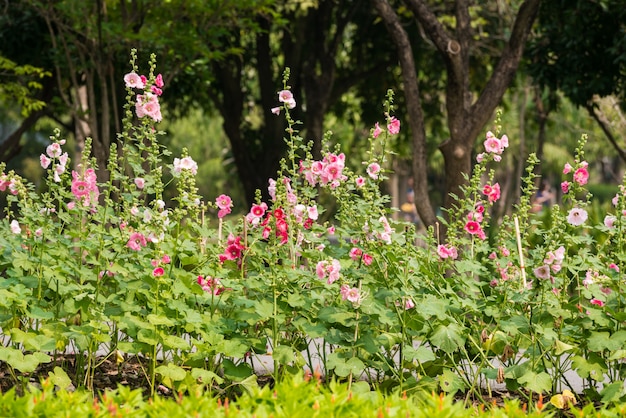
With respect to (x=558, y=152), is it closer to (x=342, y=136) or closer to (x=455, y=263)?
(x=342, y=136)

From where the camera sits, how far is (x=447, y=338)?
15.3 feet

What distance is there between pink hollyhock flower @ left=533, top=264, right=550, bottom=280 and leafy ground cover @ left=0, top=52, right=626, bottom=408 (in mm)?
14

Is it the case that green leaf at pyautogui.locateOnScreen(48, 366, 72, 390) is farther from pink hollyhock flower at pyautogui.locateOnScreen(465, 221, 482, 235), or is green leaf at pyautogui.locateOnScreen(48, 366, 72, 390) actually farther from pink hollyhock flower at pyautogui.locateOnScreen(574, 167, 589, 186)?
pink hollyhock flower at pyautogui.locateOnScreen(574, 167, 589, 186)

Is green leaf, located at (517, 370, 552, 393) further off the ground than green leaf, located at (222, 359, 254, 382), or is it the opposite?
green leaf, located at (222, 359, 254, 382)

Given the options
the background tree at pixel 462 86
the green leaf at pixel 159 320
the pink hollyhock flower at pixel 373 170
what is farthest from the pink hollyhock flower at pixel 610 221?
the background tree at pixel 462 86

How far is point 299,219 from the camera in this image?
5.20 m

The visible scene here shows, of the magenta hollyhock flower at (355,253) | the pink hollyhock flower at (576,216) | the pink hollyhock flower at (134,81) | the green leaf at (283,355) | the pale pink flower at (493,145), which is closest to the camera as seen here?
the green leaf at (283,355)

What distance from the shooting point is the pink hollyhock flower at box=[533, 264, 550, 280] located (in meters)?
4.64

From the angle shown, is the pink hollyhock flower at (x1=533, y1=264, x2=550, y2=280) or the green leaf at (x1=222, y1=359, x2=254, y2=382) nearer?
the pink hollyhock flower at (x1=533, y1=264, x2=550, y2=280)

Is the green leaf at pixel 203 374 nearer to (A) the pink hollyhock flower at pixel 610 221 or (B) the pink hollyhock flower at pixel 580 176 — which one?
(B) the pink hollyhock flower at pixel 580 176

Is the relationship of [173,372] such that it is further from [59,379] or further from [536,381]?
[536,381]

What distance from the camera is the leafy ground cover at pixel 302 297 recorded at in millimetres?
4754

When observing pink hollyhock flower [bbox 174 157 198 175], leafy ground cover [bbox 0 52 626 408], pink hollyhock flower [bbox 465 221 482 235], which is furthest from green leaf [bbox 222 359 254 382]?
pink hollyhock flower [bbox 465 221 482 235]

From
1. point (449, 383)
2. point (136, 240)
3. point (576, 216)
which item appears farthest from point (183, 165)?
point (576, 216)
